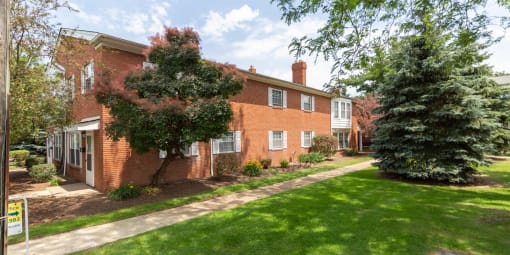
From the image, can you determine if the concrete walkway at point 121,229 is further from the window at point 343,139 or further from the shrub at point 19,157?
the shrub at point 19,157

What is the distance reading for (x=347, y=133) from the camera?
2458cm

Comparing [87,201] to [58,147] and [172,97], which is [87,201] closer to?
[172,97]

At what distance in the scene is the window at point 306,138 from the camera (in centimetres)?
1859

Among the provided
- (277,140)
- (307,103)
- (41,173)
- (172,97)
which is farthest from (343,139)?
(41,173)

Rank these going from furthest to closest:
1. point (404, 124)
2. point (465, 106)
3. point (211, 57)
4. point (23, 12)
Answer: point (404, 124)
point (465, 106)
point (211, 57)
point (23, 12)

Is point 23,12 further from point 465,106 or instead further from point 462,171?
point 462,171

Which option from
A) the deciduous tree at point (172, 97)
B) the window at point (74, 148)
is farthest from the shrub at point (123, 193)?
the window at point (74, 148)

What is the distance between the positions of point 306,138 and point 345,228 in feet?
46.5

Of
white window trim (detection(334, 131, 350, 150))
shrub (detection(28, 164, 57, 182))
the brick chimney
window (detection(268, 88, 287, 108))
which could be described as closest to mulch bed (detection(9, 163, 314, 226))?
shrub (detection(28, 164, 57, 182))

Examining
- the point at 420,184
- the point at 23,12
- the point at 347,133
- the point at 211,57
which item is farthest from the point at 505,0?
the point at 347,133

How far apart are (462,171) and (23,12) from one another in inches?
650

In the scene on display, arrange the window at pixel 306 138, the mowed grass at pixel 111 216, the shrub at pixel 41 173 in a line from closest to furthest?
the mowed grass at pixel 111 216
the shrub at pixel 41 173
the window at pixel 306 138

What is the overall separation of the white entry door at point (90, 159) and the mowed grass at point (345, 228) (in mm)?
6591

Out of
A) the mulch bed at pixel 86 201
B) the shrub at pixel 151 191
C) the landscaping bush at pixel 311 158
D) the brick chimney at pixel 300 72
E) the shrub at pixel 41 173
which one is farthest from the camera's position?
the brick chimney at pixel 300 72
